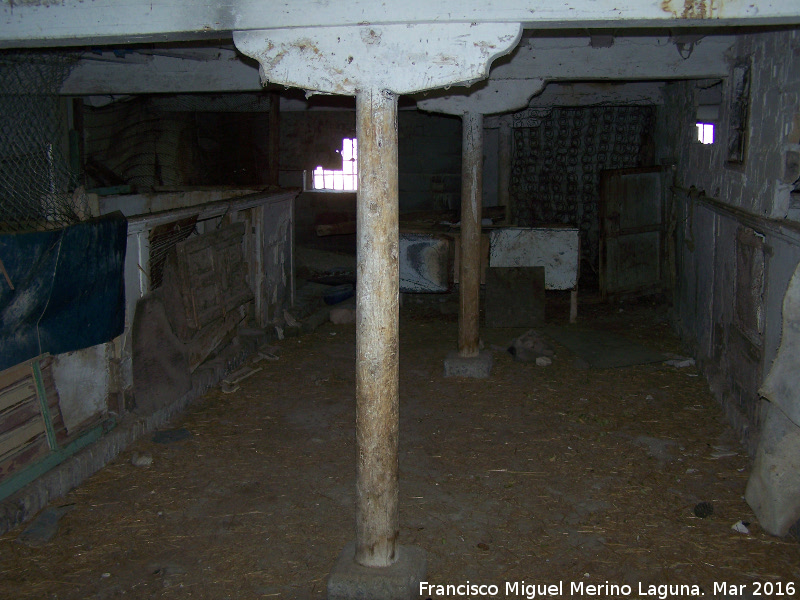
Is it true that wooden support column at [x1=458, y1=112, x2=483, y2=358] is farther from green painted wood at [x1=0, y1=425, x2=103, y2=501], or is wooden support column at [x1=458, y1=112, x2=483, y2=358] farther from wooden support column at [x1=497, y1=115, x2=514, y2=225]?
wooden support column at [x1=497, y1=115, x2=514, y2=225]

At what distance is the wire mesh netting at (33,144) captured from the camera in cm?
570

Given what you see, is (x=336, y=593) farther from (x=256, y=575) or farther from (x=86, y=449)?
(x=86, y=449)

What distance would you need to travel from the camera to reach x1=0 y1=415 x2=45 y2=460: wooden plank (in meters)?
4.56

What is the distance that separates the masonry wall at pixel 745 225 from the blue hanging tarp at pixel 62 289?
4699mm

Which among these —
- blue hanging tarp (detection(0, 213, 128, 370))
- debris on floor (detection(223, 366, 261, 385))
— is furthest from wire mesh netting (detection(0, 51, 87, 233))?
debris on floor (detection(223, 366, 261, 385))

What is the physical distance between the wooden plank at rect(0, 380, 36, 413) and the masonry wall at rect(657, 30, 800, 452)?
16.5 ft

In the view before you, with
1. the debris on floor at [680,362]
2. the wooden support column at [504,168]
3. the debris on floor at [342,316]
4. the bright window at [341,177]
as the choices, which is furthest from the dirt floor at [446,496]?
the bright window at [341,177]

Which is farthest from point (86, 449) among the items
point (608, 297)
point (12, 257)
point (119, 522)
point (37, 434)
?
point (608, 297)

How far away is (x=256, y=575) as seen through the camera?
13.4 feet

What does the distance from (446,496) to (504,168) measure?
814 cm

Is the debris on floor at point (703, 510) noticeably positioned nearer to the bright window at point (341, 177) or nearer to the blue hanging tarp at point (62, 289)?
the blue hanging tarp at point (62, 289)

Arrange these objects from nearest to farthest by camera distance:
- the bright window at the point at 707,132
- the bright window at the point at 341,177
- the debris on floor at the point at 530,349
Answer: the debris on floor at the point at 530,349 < the bright window at the point at 707,132 < the bright window at the point at 341,177

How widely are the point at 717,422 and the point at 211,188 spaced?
6520mm

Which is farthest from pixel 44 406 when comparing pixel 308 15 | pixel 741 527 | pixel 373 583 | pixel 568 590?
pixel 741 527
